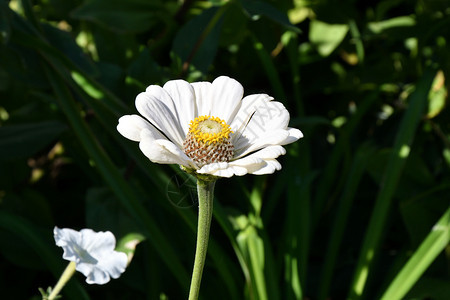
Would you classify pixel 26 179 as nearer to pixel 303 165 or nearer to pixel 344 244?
pixel 303 165

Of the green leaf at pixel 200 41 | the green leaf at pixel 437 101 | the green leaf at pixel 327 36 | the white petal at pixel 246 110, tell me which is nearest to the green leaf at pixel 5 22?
the green leaf at pixel 200 41

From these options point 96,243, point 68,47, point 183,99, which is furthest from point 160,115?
point 68,47

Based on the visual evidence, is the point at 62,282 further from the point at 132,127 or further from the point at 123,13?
the point at 123,13

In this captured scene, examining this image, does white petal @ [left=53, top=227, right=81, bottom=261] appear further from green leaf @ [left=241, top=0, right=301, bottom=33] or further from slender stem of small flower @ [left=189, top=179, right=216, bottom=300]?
green leaf @ [left=241, top=0, right=301, bottom=33]

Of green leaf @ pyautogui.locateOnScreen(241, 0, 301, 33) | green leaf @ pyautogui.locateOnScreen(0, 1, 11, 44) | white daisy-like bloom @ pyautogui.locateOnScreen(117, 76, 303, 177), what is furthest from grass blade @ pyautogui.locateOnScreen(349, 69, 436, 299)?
green leaf @ pyautogui.locateOnScreen(0, 1, 11, 44)

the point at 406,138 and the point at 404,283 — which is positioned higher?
the point at 406,138

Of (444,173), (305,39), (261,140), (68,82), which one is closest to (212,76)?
(305,39)

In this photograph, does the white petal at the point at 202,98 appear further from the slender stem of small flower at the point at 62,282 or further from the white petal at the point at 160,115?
the slender stem of small flower at the point at 62,282
